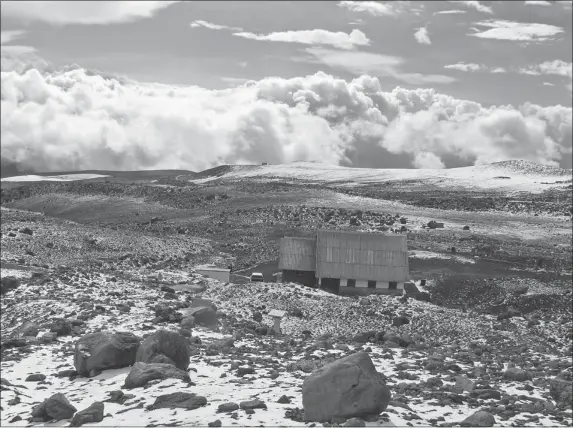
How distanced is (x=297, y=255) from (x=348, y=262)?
3.99m

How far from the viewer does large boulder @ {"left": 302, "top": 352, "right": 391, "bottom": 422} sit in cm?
1627

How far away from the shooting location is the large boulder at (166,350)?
70.5 feet

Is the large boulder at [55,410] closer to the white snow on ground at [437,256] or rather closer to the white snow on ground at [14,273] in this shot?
the white snow on ground at [14,273]

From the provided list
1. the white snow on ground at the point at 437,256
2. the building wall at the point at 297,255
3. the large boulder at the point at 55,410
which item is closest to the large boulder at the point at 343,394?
the large boulder at the point at 55,410

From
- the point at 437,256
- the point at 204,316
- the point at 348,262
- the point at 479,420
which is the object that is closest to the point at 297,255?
the point at 348,262

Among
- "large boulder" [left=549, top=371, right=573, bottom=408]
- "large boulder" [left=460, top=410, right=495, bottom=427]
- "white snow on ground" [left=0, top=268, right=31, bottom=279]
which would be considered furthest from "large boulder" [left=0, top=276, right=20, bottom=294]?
"large boulder" [left=549, top=371, right=573, bottom=408]

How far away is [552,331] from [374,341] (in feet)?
46.8

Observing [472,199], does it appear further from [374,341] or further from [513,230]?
[374,341]

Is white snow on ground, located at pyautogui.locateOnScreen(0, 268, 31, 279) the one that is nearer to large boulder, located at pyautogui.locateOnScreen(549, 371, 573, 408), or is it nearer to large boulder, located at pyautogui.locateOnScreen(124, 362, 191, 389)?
large boulder, located at pyautogui.locateOnScreen(124, 362, 191, 389)

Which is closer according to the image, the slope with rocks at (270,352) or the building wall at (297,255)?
the slope with rocks at (270,352)

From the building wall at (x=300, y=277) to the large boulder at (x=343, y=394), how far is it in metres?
32.8

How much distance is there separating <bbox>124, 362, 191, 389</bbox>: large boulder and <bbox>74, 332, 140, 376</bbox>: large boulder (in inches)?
78.2

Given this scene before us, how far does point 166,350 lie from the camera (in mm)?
21500

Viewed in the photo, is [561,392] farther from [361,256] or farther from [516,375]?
[361,256]
